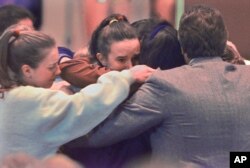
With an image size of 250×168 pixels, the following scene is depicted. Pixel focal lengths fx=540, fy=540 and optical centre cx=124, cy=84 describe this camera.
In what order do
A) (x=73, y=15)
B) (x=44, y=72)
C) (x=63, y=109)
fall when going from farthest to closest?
1. (x=73, y=15)
2. (x=44, y=72)
3. (x=63, y=109)

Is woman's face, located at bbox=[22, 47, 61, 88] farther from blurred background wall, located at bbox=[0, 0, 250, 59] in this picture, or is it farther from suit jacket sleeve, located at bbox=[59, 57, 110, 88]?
blurred background wall, located at bbox=[0, 0, 250, 59]

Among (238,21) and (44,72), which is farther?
(238,21)

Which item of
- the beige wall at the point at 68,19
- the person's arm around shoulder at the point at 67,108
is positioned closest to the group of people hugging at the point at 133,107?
the person's arm around shoulder at the point at 67,108

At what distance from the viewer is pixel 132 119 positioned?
57.9 inches

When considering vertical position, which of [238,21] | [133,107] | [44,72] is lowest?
[238,21]

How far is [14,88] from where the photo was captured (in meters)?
1.49

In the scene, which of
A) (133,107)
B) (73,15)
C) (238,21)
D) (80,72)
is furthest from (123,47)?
(73,15)

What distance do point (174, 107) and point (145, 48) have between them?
0.27 m

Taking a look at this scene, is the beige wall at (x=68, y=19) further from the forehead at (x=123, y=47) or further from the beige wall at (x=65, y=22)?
the forehead at (x=123, y=47)

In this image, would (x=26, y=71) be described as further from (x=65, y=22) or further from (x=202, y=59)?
(x=65, y=22)

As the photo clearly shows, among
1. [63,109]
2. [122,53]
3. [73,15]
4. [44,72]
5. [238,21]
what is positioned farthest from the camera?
[73,15]

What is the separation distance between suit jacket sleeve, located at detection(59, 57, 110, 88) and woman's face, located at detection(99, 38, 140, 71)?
1.7 inches

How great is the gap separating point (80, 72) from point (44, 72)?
13 cm

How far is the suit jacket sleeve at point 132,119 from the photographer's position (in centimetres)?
146
